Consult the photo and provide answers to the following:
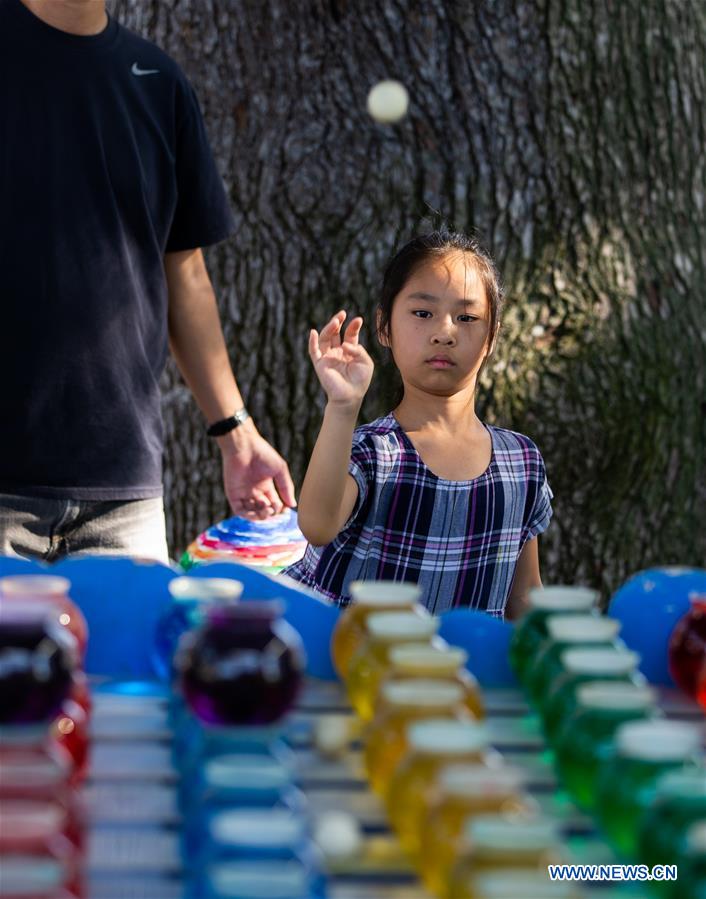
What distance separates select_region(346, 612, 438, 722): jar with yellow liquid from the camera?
5.28ft

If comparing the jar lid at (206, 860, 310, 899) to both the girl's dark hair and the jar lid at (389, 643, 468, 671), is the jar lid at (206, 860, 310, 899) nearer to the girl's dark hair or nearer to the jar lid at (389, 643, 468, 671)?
the jar lid at (389, 643, 468, 671)

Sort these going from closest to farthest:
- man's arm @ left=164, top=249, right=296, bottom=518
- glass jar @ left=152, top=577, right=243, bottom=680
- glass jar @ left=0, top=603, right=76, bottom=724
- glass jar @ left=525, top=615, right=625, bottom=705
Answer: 1. glass jar @ left=0, top=603, right=76, bottom=724
2. glass jar @ left=525, top=615, right=625, bottom=705
3. glass jar @ left=152, top=577, right=243, bottom=680
4. man's arm @ left=164, top=249, right=296, bottom=518

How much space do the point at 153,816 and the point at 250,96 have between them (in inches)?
126

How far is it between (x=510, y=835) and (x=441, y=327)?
1.91 meters

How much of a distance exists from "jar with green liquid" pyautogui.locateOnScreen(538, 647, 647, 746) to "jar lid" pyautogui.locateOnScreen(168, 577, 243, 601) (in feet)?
1.51

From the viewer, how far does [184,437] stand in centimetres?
434

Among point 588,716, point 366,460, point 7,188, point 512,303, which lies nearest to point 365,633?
point 588,716

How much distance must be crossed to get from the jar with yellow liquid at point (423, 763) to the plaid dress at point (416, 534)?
1.54 metres

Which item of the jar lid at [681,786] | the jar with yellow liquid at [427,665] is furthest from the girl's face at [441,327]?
the jar lid at [681,786]

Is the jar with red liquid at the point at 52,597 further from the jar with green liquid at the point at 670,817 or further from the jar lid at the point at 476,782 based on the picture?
the jar with green liquid at the point at 670,817

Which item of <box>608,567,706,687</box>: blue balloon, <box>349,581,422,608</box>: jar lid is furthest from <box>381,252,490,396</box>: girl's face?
<box>349,581,422,608</box>: jar lid

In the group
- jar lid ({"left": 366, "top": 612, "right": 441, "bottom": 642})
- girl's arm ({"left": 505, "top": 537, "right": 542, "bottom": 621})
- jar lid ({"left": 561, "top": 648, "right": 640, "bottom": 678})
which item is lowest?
girl's arm ({"left": 505, "top": 537, "right": 542, "bottom": 621})

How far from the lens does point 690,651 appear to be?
1.84 meters

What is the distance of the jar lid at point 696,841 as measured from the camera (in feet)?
3.91
